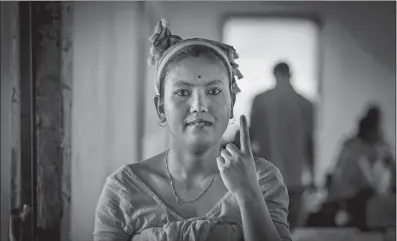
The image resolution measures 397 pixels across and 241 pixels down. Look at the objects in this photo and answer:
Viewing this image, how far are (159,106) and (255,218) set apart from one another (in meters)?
0.39

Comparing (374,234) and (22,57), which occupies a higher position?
(22,57)

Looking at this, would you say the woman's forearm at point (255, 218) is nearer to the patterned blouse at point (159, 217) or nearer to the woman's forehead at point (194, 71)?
the patterned blouse at point (159, 217)

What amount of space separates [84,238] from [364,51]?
0.95 m

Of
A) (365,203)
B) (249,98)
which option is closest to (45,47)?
(249,98)

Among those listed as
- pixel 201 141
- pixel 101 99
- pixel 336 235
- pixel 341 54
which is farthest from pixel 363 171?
pixel 101 99

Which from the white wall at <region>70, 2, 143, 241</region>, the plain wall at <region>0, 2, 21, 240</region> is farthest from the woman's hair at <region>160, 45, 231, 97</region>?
the plain wall at <region>0, 2, 21, 240</region>

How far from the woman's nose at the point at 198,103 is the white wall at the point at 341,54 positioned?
0.23 metres

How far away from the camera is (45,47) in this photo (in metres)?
1.52

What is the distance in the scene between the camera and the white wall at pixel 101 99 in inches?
59.1

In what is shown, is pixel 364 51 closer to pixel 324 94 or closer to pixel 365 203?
pixel 324 94

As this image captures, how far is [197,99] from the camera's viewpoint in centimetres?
140

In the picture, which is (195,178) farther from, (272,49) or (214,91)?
(272,49)

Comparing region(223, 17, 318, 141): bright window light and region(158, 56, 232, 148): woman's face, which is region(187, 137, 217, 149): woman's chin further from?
region(223, 17, 318, 141): bright window light

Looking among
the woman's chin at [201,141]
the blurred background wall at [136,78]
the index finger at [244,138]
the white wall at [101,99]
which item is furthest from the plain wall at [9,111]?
the index finger at [244,138]
